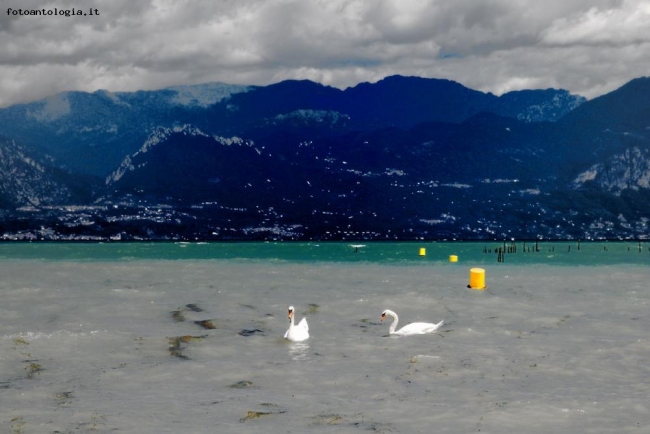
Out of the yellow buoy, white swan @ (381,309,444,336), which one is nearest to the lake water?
white swan @ (381,309,444,336)

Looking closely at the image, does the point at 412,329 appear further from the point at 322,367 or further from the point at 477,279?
the point at 477,279

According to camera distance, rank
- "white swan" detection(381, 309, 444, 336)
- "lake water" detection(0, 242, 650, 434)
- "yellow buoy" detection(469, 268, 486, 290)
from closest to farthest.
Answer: "lake water" detection(0, 242, 650, 434) → "white swan" detection(381, 309, 444, 336) → "yellow buoy" detection(469, 268, 486, 290)

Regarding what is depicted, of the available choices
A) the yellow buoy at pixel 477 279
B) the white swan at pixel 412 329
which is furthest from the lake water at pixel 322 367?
the yellow buoy at pixel 477 279

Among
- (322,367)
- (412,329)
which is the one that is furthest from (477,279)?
(322,367)

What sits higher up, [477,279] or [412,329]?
[477,279]

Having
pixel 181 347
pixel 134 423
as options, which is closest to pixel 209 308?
pixel 181 347

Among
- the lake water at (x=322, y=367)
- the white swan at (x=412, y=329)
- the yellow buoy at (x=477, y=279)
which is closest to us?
the lake water at (x=322, y=367)

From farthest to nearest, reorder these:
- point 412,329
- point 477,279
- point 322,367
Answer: point 477,279, point 412,329, point 322,367

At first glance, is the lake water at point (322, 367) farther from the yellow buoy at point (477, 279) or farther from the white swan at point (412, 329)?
the yellow buoy at point (477, 279)

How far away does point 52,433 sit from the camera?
16.5m

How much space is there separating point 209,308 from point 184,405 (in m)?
22.9

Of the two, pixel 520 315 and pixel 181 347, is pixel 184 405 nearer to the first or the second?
pixel 181 347

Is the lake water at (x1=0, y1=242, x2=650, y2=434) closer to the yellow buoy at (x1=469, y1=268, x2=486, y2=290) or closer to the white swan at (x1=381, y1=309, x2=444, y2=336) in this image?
the white swan at (x1=381, y1=309, x2=444, y2=336)

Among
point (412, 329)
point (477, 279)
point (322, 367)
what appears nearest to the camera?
point (322, 367)
